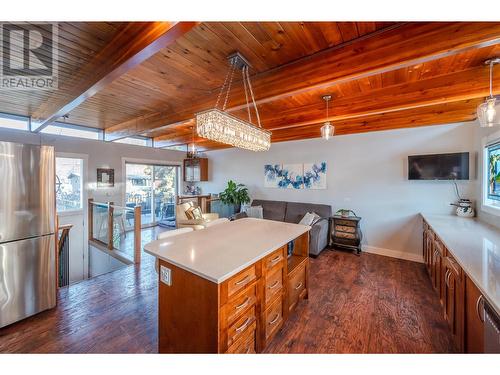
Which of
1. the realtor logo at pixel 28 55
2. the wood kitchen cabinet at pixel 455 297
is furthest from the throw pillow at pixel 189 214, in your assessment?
the wood kitchen cabinet at pixel 455 297

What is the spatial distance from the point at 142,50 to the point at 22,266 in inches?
97.8

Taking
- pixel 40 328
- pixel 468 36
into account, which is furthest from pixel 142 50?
pixel 40 328

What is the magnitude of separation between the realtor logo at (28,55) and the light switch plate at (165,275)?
2140 millimetres

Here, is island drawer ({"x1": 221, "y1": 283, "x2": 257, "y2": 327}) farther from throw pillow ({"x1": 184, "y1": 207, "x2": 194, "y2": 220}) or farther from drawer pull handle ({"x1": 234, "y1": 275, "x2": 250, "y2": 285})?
throw pillow ({"x1": 184, "y1": 207, "x2": 194, "y2": 220})

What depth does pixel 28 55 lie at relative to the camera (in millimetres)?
1926

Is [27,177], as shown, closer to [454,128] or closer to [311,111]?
[311,111]

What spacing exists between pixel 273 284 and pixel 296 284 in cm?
57

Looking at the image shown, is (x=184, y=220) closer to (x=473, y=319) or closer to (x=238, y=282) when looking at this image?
(x=238, y=282)

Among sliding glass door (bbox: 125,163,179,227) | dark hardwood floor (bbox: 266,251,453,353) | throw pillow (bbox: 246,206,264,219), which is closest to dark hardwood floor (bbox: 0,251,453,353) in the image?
dark hardwood floor (bbox: 266,251,453,353)

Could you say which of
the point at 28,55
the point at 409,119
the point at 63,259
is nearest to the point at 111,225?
the point at 63,259

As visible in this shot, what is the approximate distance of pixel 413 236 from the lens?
3.63m

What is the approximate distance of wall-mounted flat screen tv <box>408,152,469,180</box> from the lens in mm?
3109

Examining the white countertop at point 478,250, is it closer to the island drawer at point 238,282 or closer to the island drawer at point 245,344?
the island drawer at point 238,282
